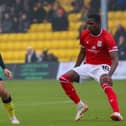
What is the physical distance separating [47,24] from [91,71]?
813 inches

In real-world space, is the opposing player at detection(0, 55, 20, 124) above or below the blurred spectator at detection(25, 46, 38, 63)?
above

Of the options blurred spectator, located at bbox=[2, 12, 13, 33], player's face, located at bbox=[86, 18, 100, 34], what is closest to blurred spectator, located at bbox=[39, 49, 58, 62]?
blurred spectator, located at bbox=[2, 12, 13, 33]

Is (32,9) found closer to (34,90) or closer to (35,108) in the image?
(34,90)

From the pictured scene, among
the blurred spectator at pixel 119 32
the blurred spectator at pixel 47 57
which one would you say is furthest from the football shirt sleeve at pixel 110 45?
the blurred spectator at pixel 119 32

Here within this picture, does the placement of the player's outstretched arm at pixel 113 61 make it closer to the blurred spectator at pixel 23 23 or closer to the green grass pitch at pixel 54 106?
the green grass pitch at pixel 54 106

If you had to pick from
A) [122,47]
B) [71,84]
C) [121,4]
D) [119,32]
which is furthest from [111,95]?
[121,4]

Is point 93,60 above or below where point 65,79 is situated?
above

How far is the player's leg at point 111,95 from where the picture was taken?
462 inches

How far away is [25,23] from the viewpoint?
1294 inches

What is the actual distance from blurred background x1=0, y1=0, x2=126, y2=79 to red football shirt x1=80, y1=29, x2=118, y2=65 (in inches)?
713

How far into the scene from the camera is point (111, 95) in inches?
468

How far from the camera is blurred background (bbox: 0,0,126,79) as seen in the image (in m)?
31.6

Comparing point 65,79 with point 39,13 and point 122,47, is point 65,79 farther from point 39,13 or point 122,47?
point 39,13

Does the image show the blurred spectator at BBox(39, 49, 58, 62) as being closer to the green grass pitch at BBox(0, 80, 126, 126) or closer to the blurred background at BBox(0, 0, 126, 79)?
the blurred background at BBox(0, 0, 126, 79)
